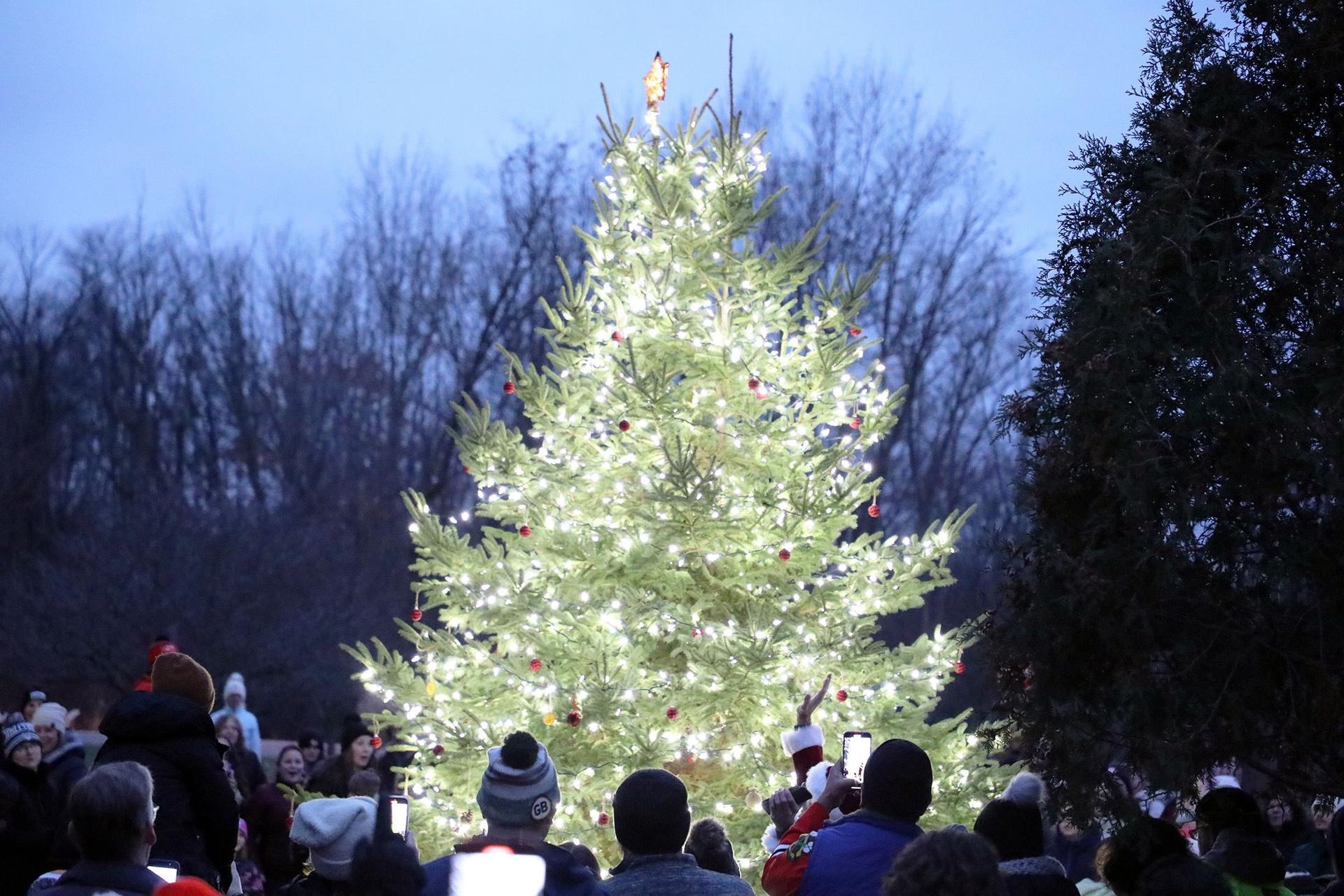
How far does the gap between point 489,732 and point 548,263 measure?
2522cm

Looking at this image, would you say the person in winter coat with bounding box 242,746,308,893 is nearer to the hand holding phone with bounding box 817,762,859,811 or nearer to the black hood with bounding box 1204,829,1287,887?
the hand holding phone with bounding box 817,762,859,811

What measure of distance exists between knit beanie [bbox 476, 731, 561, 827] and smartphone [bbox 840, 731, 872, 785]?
169cm

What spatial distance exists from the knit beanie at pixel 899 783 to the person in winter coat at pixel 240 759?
26.0 ft

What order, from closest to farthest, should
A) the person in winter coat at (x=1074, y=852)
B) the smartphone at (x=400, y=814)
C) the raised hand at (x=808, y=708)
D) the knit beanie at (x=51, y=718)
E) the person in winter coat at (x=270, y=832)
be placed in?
the smartphone at (x=400, y=814) → the raised hand at (x=808, y=708) → the knit beanie at (x=51, y=718) → the person in winter coat at (x=1074, y=852) → the person in winter coat at (x=270, y=832)

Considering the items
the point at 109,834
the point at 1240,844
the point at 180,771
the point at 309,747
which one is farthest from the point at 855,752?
the point at 309,747

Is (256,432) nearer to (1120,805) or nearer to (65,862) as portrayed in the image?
(65,862)

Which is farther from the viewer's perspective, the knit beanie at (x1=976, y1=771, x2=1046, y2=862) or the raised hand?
the raised hand

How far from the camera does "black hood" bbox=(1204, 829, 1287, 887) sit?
5133mm

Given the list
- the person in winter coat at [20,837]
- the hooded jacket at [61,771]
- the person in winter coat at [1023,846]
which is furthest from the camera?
the hooded jacket at [61,771]

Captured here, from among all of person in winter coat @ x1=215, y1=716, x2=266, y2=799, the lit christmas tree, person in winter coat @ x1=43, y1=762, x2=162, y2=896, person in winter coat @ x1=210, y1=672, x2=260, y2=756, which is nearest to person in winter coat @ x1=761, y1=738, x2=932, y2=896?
person in winter coat @ x1=43, y1=762, x2=162, y2=896

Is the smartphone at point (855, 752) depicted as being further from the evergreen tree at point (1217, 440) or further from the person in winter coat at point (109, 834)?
the person in winter coat at point (109, 834)

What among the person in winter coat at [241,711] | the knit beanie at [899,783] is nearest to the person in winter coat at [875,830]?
the knit beanie at [899,783]

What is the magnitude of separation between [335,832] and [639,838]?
1162 millimetres

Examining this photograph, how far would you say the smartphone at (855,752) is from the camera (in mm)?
5535
